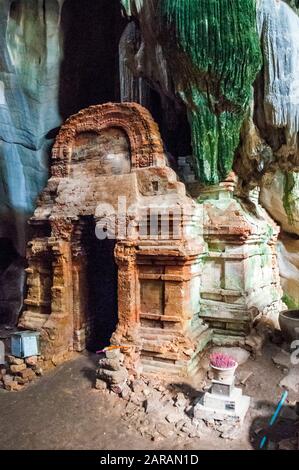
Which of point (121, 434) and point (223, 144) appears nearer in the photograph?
point (121, 434)

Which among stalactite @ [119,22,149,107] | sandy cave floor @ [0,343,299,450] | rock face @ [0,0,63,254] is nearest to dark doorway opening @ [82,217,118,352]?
sandy cave floor @ [0,343,299,450]

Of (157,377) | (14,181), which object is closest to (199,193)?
(157,377)

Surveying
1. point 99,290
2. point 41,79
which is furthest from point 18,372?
Result: point 41,79

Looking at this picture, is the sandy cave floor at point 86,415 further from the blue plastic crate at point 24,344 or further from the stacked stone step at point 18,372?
the blue plastic crate at point 24,344

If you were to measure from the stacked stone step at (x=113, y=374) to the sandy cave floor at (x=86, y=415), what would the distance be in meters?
0.17

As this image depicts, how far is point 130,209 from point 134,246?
0.80m

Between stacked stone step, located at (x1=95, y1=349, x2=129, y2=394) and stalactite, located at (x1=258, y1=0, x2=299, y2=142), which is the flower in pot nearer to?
stacked stone step, located at (x1=95, y1=349, x2=129, y2=394)

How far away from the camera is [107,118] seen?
305 inches

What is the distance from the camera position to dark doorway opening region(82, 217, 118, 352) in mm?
8312

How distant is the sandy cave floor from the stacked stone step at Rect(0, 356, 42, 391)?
186 mm

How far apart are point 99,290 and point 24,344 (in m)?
2.60

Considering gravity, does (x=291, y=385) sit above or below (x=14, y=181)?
below

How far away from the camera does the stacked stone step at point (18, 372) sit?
261 inches

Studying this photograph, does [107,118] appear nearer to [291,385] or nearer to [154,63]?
[154,63]
